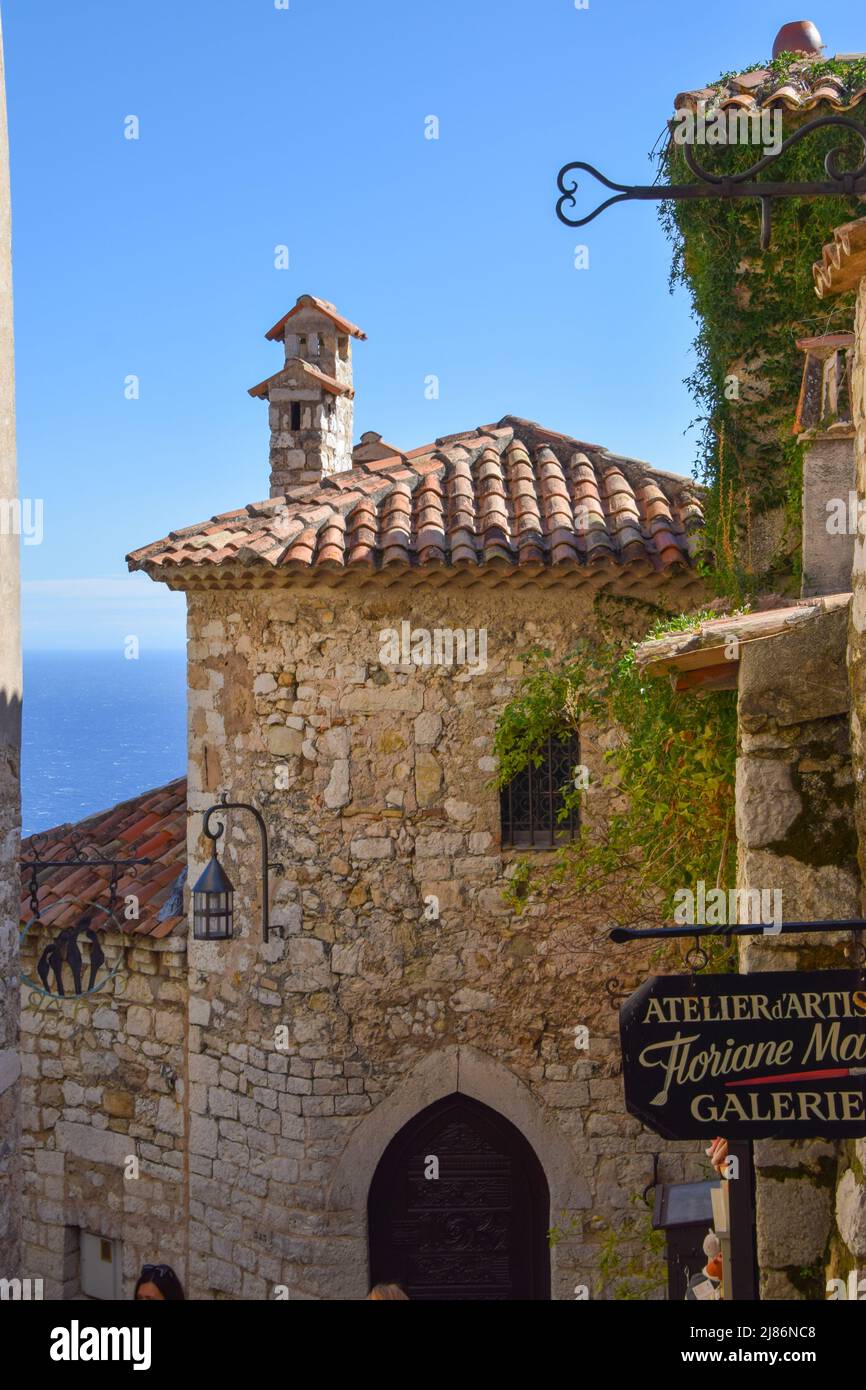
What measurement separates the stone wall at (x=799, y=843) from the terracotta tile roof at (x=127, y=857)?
5975 millimetres

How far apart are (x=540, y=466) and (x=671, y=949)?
3.67 m

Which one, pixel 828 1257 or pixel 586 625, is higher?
pixel 586 625

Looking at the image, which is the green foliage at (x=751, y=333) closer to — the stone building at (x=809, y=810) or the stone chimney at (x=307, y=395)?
the stone building at (x=809, y=810)

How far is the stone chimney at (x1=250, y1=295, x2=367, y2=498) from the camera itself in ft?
44.7

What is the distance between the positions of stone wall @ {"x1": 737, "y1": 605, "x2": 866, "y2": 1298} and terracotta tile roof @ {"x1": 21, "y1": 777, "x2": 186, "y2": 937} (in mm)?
5975

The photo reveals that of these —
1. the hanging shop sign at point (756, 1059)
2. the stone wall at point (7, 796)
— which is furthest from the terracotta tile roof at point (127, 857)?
the hanging shop sign at point (756, 1059)

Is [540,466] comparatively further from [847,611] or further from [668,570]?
[847,611]

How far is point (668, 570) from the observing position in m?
9.15

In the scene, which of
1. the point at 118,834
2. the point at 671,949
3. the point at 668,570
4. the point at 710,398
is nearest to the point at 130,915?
the point at 118,834

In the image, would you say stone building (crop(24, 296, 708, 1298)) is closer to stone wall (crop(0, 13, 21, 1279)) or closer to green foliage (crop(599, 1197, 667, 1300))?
green foliage (crop(599, 1197, 667, 1300))

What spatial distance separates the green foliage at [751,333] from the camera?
28.1 feet

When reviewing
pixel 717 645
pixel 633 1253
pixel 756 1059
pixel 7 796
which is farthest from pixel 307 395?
pixel 756 1059

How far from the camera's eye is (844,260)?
4.86 metres

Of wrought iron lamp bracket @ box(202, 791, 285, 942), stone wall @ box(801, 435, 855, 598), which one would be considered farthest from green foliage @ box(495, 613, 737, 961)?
wrought iron lamp bracket @ box(202, 791, 285, 942)
